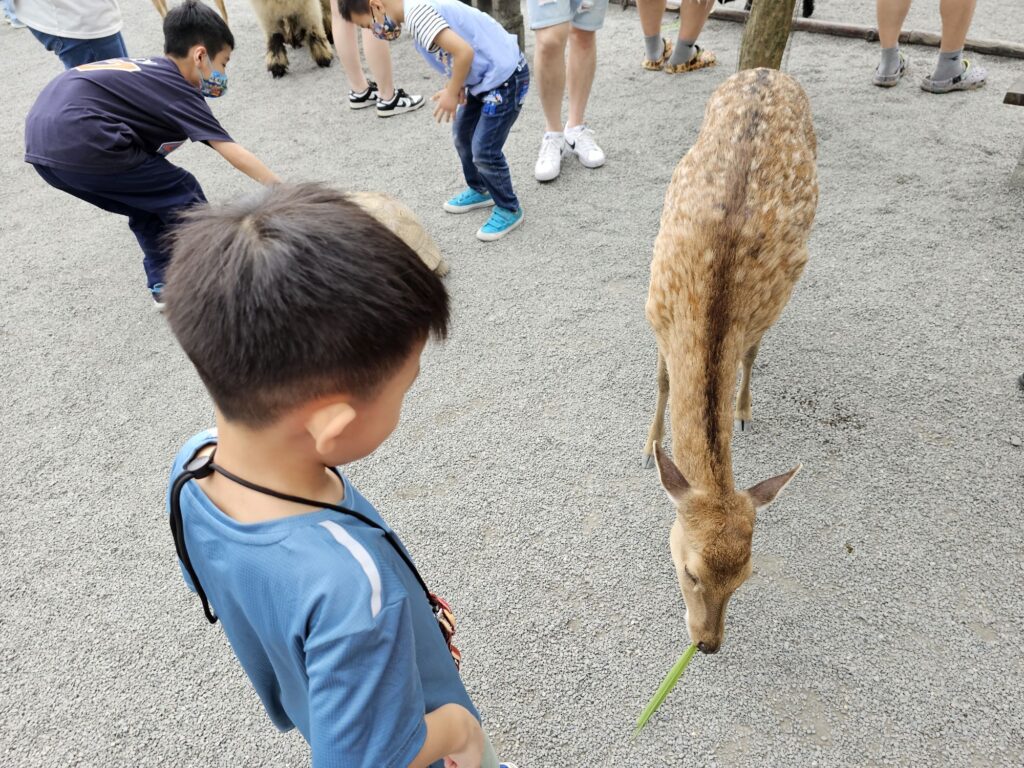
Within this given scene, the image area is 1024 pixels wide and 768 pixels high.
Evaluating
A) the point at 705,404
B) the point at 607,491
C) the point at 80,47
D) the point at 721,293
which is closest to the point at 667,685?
the point at 705,404

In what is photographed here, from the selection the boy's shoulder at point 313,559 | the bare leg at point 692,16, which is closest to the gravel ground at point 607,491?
the boy's shoulder at point 313,559

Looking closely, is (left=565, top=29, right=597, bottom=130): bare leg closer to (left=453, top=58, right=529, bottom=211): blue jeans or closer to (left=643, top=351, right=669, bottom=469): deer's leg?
(left=453, top=58, right=529, bottom=211): blue jeans

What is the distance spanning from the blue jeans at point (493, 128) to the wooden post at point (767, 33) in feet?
Answer: 5.65

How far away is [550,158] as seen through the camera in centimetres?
522

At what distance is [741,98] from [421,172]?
3.04 metres

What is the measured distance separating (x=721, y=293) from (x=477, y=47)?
8.12 ft

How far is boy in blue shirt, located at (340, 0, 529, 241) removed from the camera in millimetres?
3771

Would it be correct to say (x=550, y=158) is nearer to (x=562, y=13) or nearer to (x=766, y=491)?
(x=562, y=13)

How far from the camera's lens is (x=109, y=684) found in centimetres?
252

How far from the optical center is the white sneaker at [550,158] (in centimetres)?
518

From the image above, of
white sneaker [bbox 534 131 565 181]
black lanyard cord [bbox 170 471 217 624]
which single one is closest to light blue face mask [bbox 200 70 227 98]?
white sneaker [bbox 534 131 565 181]

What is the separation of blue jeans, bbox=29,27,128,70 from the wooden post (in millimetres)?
4686

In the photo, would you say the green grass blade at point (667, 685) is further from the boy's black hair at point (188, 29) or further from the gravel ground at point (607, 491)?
the boy's black hair at point (188, 29)

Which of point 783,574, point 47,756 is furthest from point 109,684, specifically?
point 783,574
